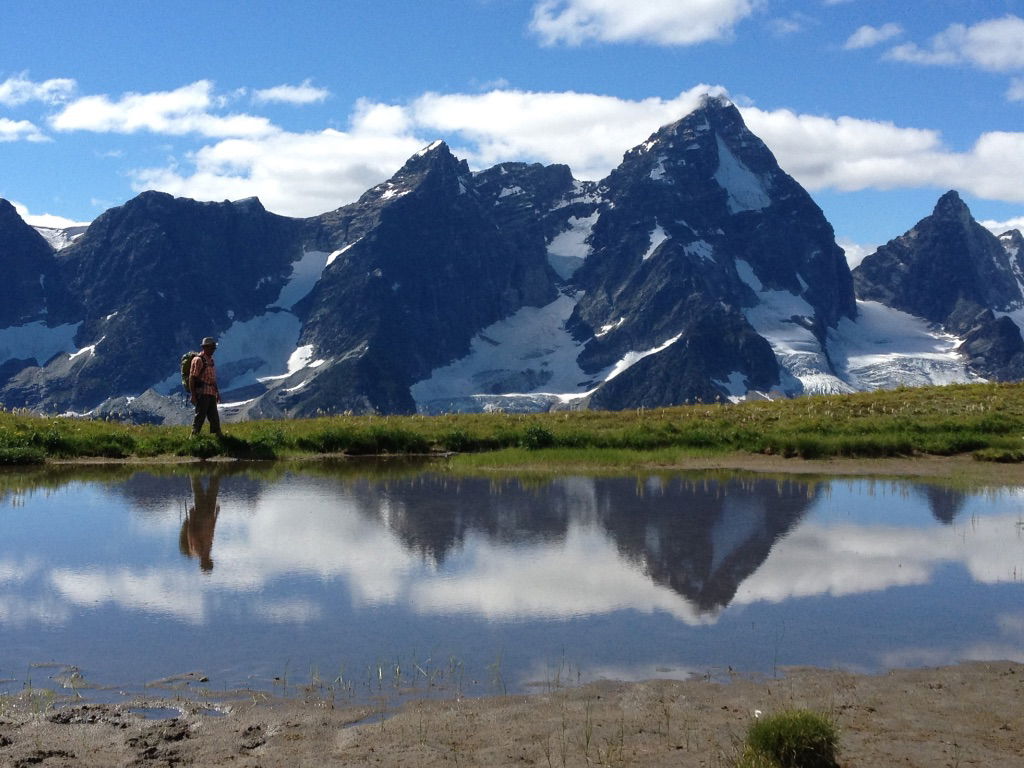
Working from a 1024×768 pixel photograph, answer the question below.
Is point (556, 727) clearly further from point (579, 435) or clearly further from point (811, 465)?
point (579, 435)

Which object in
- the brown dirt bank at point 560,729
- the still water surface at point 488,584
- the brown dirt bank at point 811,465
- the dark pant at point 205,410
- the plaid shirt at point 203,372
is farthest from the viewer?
the plaid shirt at point 203,372

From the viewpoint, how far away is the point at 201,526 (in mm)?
18547

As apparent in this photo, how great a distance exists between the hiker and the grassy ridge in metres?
0.61

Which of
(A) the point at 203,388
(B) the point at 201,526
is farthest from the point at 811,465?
(B) the point at 201,526

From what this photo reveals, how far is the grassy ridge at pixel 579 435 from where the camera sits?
31.1 m

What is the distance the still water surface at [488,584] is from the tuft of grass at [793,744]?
→ 2.37 meters

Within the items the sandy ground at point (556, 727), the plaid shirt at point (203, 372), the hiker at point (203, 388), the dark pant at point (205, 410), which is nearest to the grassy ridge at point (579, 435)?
the dark pant at point (205, 410)

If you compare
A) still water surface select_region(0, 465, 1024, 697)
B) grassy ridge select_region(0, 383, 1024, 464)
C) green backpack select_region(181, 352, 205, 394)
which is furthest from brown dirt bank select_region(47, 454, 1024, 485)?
still water surface select_region(0, 465, 1024, 697)

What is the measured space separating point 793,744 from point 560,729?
1.90 m

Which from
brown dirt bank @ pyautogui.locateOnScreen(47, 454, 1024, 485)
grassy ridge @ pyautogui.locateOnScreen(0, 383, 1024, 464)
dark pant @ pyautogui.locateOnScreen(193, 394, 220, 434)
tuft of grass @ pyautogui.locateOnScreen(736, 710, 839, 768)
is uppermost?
dark pant @ pyautogui.locateOnScreen(193, 394, 220, 434)

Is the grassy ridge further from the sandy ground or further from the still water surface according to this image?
the sandy ground

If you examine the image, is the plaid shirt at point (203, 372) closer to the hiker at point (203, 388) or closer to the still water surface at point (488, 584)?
the hiker at point (203, 388)

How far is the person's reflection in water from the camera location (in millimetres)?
16172

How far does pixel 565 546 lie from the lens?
17.2 metres
